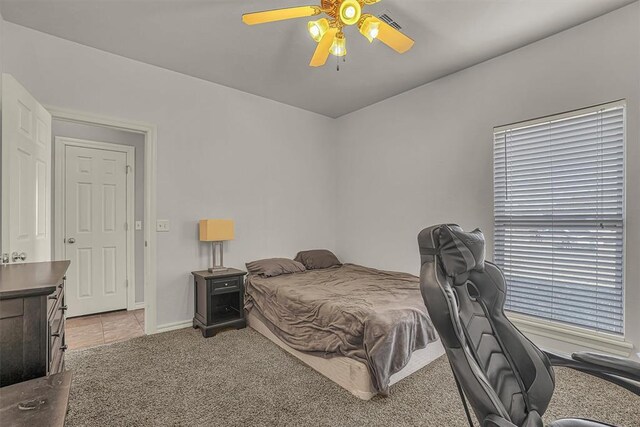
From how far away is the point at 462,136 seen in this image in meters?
3.26

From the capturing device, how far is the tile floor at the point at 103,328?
3103 millimetres

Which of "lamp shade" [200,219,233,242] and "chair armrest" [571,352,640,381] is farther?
"lamp shade" [200,219,233,242]

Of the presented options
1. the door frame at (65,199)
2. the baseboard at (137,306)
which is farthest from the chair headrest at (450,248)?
the baseboard at (137,306)

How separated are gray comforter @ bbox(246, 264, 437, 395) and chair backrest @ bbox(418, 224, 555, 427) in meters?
0.83

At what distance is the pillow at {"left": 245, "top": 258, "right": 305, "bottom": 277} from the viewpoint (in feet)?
11.7

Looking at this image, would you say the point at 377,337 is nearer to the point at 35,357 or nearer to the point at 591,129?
the point at 35,357

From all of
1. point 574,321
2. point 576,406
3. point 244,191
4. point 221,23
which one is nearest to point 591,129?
point 574,321

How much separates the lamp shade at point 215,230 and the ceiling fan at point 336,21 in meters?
2.04

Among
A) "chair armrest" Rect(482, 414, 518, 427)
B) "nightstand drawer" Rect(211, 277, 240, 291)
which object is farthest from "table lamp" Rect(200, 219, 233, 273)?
"chair armrest" Rect(482, 414, 518, 427)

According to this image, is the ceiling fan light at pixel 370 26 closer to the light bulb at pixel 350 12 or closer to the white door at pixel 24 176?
the light bulb at pixel 350 12

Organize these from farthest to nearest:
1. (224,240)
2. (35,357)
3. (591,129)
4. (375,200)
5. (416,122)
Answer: (375,200), (416,122), (224,240), (591,129), (35,357)

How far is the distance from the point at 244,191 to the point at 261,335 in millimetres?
1710

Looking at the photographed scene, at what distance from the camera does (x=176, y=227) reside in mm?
3354

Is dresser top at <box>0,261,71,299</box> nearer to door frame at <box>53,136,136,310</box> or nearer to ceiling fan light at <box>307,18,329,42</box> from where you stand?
ceiling fan light at <box>307,18,329,42</box>
